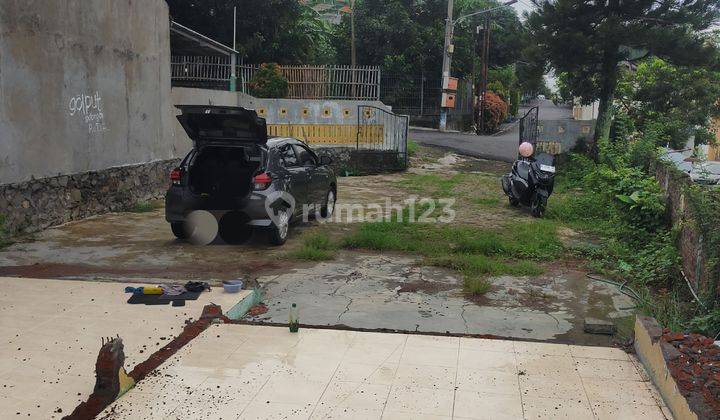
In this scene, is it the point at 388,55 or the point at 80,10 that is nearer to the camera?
the point at 80,10

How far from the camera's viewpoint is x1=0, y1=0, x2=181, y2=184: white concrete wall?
27.5 feet

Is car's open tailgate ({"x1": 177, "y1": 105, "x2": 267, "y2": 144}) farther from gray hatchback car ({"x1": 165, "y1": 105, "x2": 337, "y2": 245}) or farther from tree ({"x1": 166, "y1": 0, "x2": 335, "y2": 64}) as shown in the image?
tree ({"x1": 166, "y1": 0, "x2": 335, "y2": 64})

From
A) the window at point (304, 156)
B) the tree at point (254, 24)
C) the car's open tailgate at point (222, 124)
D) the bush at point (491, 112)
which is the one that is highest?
the tree at point (254, 24)

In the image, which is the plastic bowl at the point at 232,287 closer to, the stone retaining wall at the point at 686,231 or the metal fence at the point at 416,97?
the stone retaining wall at the point at 686,231

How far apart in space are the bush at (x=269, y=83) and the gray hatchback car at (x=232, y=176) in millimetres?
9480

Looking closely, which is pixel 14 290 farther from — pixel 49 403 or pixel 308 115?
pixel 308 115

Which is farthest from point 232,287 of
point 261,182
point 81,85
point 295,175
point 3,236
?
point 81,85

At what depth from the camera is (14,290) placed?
19.3 feet

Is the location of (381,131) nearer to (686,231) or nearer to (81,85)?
(81,85)

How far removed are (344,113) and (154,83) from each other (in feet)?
20.9

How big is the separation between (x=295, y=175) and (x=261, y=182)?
94 cm

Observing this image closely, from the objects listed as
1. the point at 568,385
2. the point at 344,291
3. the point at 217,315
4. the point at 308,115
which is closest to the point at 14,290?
the point at 217,315

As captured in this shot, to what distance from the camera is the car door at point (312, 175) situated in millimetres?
9519

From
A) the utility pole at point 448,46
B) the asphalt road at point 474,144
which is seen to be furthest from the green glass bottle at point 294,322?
the utility pole at point 448,46
